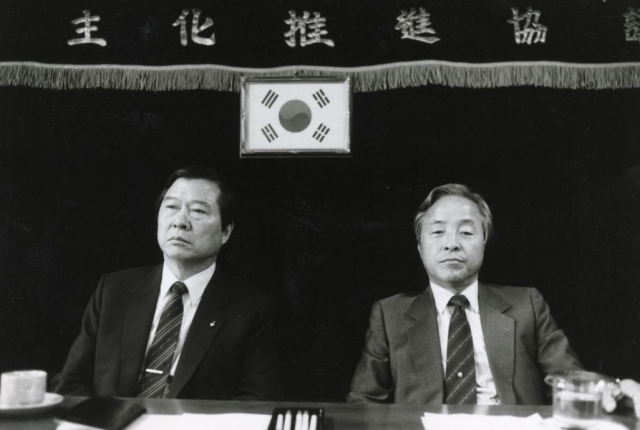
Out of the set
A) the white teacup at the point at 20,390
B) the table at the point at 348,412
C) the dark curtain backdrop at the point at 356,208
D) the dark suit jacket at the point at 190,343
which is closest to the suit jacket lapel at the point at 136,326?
the dark suit jacket at the point at 190,343

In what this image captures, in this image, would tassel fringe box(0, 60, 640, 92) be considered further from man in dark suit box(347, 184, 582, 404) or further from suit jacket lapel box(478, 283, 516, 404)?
suit jacket lapel box(478, 283, 516, 404)

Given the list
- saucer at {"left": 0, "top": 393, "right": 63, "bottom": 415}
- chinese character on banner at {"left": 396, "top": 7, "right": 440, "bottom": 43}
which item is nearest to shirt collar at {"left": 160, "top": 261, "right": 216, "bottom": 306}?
saucer at {"left": 0, "top": 393, "right": 63, "bottom": 415}

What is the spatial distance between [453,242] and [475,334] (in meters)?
0.33

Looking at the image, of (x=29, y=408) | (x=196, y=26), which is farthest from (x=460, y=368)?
(x=196, y=26)

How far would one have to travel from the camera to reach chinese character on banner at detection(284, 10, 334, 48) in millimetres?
2023

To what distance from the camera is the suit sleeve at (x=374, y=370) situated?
74.0 inches

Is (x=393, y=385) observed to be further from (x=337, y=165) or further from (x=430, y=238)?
(x=337, y=165)

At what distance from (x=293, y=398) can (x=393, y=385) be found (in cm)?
37

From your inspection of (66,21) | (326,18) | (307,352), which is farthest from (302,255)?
(66,21)

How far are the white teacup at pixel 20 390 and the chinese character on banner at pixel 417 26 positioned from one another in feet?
5.41

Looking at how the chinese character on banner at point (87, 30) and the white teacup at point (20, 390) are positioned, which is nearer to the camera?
the white teacup at point (20, 390)

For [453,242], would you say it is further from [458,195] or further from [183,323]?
[183,323]

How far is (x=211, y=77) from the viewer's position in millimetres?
2033

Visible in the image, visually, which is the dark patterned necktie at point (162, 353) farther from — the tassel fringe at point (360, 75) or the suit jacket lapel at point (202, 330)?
the tassel fringe at point (360, 75)
